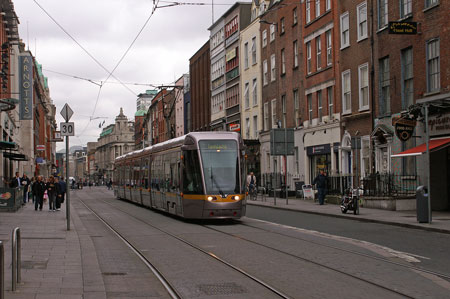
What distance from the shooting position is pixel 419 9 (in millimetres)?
28312

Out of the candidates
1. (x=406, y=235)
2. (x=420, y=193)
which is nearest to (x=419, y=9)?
(x=420, y=193)

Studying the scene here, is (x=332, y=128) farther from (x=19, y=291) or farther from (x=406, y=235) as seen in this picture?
(x=19, y=291)

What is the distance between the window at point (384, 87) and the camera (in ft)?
105

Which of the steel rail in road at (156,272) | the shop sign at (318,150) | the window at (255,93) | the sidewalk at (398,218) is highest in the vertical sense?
the window at (255,93)

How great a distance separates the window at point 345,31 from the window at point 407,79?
22.0 feet

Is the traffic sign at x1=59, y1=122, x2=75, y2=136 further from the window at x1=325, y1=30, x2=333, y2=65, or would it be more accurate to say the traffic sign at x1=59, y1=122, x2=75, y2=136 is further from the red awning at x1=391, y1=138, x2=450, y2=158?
the window at x1=325, y1=30, x2=333, y2=65

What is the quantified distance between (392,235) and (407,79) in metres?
13.6

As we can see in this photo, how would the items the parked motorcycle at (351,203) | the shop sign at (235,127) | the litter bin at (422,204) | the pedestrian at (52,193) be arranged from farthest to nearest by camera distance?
the shop sign at (235,127)
the pedestrian at (52,193)
the parked motorcycle at (351,203)
the litter bin at (422,204)

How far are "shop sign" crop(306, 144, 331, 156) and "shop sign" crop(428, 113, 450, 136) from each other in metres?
12.7

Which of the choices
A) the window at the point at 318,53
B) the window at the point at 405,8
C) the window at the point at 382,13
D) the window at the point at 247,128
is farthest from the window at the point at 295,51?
the window at the point at 405,8

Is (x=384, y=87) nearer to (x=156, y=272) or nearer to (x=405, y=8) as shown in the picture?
(x=405, y=8)

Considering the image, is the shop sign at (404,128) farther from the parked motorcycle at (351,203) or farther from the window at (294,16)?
the window at (294,16)

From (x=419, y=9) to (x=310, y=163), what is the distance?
17.4 meters

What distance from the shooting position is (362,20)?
34.7 m
